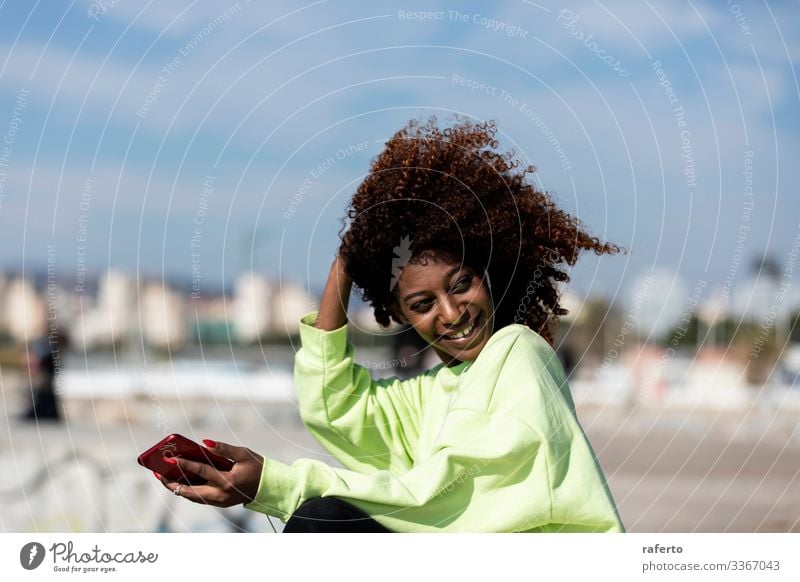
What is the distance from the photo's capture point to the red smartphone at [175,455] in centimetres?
326

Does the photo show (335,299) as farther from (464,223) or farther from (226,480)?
(226,480)

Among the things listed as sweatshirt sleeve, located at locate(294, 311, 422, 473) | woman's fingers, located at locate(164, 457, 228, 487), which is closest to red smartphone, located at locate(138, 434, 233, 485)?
woman's fingers, located at locate(164, 457, 228, 487)

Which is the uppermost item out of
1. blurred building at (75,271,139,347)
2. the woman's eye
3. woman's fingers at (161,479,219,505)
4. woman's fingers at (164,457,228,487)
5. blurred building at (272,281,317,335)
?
blurred building at (75,271,139,347)

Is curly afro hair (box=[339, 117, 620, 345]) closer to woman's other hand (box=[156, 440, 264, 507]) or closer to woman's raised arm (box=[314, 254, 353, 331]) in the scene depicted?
woman's raised arm (box=[314, 254, 353, 331])

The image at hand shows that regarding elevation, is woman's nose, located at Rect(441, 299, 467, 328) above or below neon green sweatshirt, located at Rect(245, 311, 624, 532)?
above

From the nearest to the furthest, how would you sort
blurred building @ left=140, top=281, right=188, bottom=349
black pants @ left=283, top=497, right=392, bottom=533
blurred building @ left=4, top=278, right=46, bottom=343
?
black pants @ left=283, top=497, right=392, bottom=533 → blurred building @ left=4, top=278, right=46, bottom=343 → blurred building @ left=140, top=281, right=188, bottom=349

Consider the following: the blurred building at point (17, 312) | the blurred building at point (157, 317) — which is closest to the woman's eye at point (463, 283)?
the blurred building at point (17, 312)

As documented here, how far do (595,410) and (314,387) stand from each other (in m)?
29.2

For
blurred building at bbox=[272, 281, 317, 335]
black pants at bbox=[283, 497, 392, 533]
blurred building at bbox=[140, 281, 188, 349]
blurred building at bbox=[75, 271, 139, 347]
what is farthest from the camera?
blurred building at bbox=[140, 281, 188, 349]

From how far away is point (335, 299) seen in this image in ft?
12.7

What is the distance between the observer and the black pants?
339 centimetres

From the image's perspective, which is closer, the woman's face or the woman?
the woman
